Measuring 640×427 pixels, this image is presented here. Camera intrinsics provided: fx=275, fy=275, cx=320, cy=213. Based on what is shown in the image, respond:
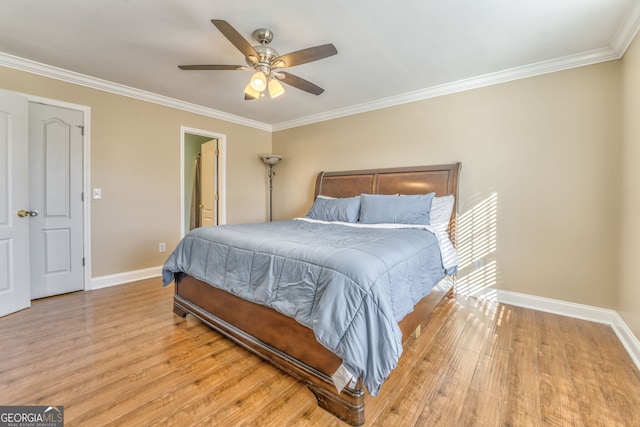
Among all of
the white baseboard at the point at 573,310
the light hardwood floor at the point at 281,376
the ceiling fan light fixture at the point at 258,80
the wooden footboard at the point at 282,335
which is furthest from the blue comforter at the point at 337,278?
the ceiling fan light fixture at the point at 258,80

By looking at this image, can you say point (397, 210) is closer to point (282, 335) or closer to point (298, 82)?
point (298, 82)

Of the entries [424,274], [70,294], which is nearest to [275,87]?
[424,274]

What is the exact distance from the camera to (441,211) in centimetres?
298

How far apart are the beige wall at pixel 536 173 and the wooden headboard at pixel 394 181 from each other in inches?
6.4

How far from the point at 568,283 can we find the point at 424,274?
5.54ft

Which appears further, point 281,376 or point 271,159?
point 271,159

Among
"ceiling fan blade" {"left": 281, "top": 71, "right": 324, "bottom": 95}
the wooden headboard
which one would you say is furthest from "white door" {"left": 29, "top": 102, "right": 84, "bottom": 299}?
the wooden headboard

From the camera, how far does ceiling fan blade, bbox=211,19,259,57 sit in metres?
1.67

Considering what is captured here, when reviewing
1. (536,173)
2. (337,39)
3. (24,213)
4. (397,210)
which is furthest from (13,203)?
(536,173)

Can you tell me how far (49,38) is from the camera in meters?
2.35

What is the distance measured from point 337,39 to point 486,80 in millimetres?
1787

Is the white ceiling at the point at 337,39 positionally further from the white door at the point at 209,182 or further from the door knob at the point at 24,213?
the door knob at the point at 24,213

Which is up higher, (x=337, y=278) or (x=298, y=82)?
(x=298, y=82)

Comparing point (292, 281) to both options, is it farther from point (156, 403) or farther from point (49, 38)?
point (49, 38)
